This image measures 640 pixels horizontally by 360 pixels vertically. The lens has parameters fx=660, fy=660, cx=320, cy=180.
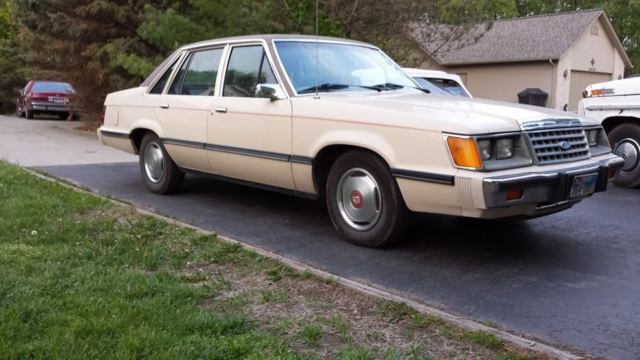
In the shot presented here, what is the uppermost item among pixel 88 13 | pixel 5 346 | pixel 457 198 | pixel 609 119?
pixel 88 13

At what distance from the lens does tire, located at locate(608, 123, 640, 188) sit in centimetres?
804

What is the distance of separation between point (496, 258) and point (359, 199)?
1.09 meters

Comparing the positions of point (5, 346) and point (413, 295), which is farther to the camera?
point (413, 295)

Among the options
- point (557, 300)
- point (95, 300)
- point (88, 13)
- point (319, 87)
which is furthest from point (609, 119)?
point (88, 13)

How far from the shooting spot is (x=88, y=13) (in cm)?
1374

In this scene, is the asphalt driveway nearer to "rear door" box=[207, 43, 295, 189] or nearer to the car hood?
"rear door" box=[207, 43, 295, 189]

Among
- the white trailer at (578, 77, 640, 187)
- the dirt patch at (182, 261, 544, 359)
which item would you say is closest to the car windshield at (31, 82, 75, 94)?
the white trailer at (578, 77, 640, 187)

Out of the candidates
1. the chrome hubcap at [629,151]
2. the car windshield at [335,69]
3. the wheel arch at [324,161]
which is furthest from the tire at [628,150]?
the wheel arch at [324,161]

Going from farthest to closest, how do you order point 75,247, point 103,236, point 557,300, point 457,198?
point 103,236 < point 75,247 < point 457,198 < point 557,300

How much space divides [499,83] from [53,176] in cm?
2234

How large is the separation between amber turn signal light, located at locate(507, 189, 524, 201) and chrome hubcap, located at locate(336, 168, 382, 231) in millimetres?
1000

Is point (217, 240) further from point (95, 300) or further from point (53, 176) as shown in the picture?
point (53, 176)

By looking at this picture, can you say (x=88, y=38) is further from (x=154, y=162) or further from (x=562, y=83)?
(x=562, y=83)

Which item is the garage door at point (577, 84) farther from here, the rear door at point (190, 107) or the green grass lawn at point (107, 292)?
the green grass lawn at point (107, 292)
